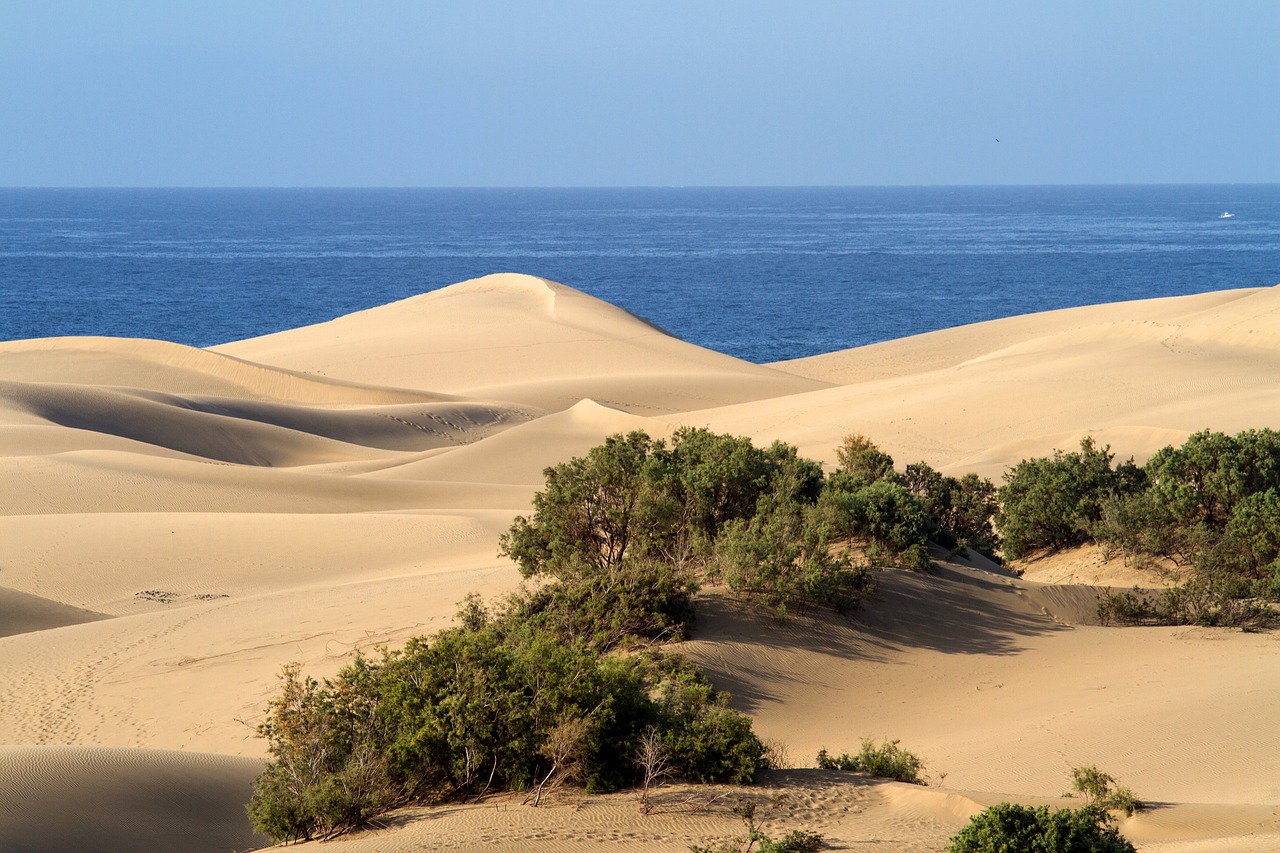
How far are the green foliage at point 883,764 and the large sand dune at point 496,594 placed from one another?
0.35 metres

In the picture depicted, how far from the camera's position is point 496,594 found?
1241 centimetres

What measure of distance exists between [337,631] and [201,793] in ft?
15.3

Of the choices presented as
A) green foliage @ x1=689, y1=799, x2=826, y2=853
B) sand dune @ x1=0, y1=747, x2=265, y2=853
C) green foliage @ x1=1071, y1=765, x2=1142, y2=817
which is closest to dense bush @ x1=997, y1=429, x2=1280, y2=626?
green foliage @ x1=1071, y1=765, x2=1142, y2=817

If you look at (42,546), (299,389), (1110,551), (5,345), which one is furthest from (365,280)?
(1110,551)

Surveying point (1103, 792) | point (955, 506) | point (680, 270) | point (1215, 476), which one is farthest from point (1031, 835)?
point (680, 270)

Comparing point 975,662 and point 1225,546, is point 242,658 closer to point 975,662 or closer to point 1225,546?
point 975,662

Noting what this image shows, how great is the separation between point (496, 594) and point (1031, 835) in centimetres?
757

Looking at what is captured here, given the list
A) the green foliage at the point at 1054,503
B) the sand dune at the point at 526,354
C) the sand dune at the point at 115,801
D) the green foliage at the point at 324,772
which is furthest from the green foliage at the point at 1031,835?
the sand dune at the point at 526,354

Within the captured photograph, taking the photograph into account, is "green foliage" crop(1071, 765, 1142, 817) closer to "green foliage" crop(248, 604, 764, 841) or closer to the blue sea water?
"green foliage" crop(248, 604, 764, 841)

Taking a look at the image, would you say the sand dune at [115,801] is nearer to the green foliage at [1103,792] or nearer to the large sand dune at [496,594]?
the large sand dune at [496,594]

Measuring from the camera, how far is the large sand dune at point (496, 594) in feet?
22.8

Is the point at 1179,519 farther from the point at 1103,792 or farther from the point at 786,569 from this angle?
the point at 1103,792

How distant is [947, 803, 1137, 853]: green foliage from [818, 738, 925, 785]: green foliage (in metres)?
1.81

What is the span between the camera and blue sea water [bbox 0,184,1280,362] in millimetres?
61031
